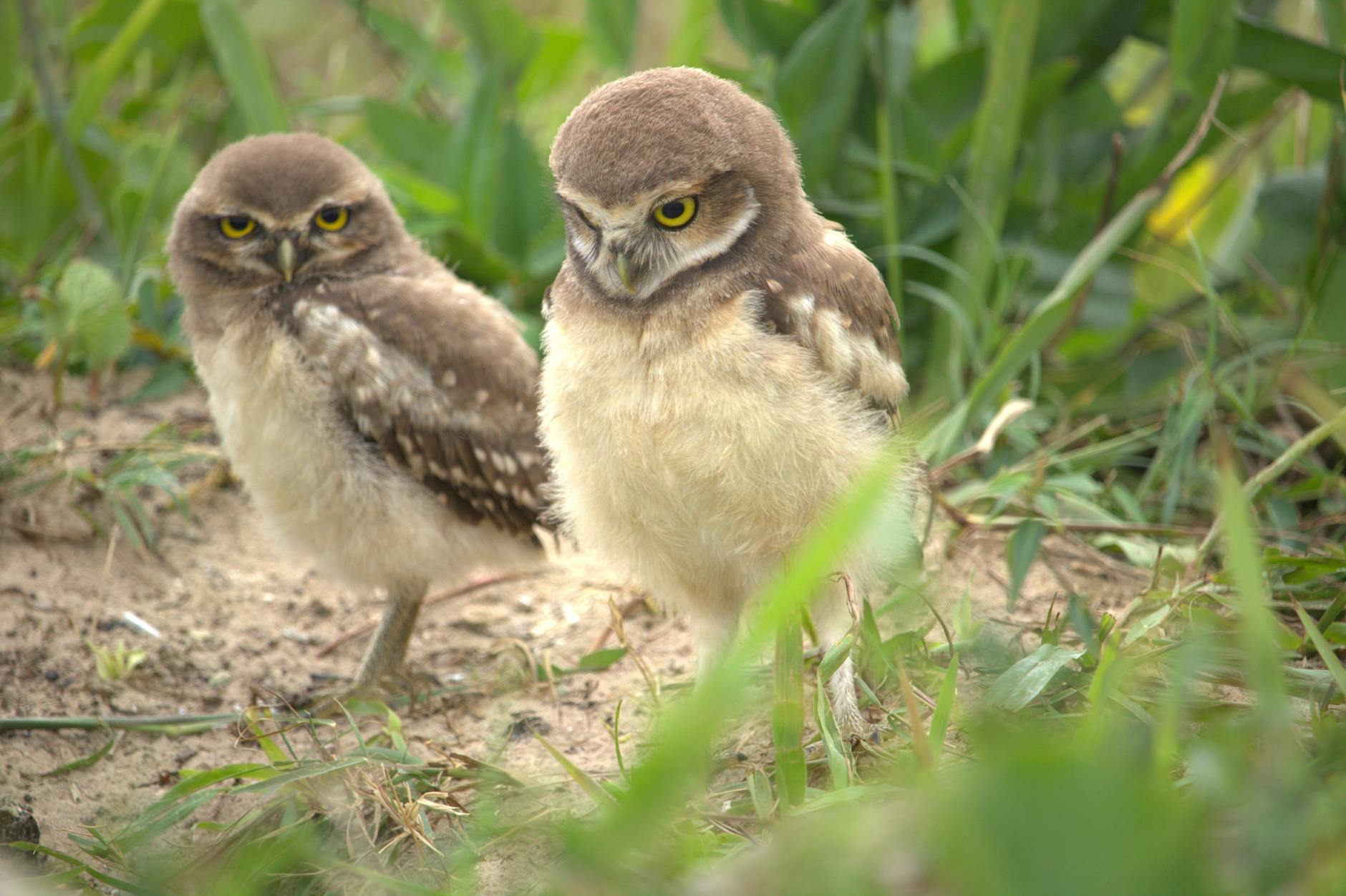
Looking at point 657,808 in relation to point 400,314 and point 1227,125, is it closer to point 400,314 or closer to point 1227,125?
point 400,314

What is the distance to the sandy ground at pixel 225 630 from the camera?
2.97m

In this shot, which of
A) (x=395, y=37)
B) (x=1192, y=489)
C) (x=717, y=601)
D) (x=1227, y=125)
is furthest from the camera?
(x=395, y=37)

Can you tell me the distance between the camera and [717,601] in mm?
2977

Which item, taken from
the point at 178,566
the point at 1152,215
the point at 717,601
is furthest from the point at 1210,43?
the point at 178,566

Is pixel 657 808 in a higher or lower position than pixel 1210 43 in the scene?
lower

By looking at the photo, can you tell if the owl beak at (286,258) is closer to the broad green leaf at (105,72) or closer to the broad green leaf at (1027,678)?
the broad green leaf at (105,72)

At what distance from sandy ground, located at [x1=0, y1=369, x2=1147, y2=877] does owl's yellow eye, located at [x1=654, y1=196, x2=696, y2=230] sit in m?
1.16

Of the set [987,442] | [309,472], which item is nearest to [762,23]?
[987,442]

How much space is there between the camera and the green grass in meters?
1.47

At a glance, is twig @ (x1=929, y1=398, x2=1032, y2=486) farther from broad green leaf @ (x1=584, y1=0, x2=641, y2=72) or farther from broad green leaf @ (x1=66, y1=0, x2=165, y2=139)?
broad green leaf @ (x1=66, y1=0, x2=165, y2=139)

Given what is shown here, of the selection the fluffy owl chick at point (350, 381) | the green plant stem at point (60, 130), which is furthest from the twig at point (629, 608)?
the green plant stem at point (60, 130)

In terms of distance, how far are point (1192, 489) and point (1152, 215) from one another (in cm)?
178

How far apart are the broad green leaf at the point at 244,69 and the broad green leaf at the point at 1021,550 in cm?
331

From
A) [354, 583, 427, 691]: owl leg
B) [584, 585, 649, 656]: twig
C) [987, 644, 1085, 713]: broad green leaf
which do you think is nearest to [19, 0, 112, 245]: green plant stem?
[354, 583, 427, 691]: owl leg
